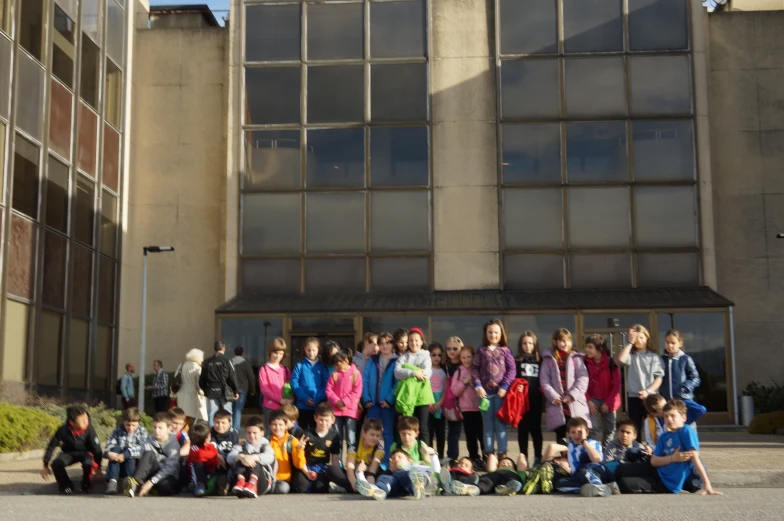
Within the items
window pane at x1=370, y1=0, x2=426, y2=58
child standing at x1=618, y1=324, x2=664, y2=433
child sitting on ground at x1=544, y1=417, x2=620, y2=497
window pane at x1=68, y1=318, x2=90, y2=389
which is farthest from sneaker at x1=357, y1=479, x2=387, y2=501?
window pane at x1=370, y1=0, x2=426, y2=58

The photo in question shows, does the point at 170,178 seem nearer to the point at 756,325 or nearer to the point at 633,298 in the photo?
the point at 633,298

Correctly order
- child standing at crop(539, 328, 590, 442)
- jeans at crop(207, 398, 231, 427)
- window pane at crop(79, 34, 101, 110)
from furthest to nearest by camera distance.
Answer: window pane at crop(79, 34, 101, 110) < jeans at crop(207, 398, 231, 427) < child standing at crop(539, 328, 590, 442)

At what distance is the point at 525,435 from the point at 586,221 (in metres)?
17.1

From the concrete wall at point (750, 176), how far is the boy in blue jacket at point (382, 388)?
62.9 feet

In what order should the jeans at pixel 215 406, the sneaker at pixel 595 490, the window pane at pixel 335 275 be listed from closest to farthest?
the sneaker at pixel 595 490 → the jeans at pixel 215 406 → the window pane at pixel 335 275

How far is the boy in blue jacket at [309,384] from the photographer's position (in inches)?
573

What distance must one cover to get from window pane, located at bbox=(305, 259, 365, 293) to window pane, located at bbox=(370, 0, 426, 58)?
19.8 feet

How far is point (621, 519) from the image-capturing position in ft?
31.0

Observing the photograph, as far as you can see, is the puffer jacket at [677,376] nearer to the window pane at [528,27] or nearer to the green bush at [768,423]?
the green bush at [768,423]

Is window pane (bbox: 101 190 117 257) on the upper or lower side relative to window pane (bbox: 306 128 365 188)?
lower

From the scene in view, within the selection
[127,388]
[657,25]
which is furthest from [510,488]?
[657,25]

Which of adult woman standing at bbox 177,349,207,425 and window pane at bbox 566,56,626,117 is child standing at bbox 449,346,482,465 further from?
window pane at bbox 566,56,626,117

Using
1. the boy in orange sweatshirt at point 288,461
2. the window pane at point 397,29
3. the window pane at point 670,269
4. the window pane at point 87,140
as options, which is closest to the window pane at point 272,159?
the window pane at point 397,29

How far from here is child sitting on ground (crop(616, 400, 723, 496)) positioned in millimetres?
12047
